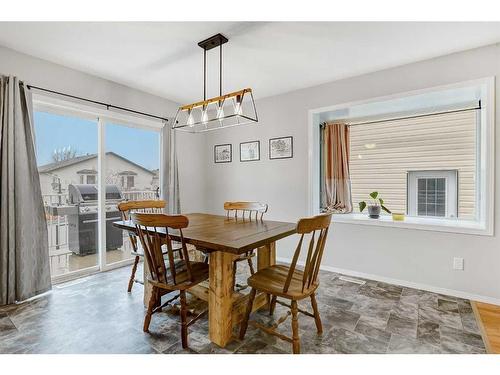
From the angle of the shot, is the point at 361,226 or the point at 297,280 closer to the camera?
the point at 297,280

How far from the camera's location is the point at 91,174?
3225 millimetres

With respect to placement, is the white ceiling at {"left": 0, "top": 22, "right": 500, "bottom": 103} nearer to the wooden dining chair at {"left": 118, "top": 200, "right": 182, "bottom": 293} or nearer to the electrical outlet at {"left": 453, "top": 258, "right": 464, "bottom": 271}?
the wooden dining chair at {"left": 118, "top": 200, "right": 182, "bottom": 293}

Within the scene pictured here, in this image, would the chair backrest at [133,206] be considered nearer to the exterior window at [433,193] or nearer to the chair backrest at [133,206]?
the chair backrest at [133,206]

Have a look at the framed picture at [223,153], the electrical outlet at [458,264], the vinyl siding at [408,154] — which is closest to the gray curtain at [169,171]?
the framed picture at [223,153]

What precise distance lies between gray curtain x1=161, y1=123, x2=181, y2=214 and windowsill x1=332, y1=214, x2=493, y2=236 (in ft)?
7.57

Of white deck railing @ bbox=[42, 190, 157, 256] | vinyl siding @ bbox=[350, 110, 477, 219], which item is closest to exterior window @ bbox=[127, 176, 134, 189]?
white deck railing @ bbox=[42, 190, 157, 256]

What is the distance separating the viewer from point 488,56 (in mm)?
2400

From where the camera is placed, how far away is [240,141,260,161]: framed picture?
3.97 meters

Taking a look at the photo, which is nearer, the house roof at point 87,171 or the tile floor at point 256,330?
the tile floor at point 256,330

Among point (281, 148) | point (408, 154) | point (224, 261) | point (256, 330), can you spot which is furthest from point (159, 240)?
point (408, 154)

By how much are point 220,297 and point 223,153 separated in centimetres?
291

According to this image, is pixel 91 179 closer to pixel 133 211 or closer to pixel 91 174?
pixel 91 174

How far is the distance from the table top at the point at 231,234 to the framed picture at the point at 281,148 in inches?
59.5

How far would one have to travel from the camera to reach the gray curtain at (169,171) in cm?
382
